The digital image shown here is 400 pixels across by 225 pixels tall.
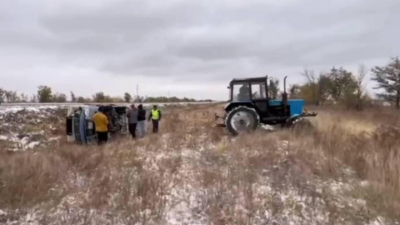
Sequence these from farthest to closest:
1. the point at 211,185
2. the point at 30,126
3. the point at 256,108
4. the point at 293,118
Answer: the point at 30,126
the point at 256,108
the point at 293,118
the point at 211,185

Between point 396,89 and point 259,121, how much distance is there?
3921cm

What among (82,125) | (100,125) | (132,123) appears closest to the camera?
(100,125)

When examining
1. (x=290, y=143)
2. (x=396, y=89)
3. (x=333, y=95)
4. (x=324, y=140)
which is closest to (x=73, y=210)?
(x=290, y=143)

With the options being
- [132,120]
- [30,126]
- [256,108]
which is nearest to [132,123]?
[132,120]

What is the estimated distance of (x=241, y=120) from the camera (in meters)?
11.8

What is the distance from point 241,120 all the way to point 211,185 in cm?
585

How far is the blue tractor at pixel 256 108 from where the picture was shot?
38.3 feet

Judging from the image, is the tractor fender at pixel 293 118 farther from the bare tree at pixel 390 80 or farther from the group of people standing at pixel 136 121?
the bare tree at pixel 390 80

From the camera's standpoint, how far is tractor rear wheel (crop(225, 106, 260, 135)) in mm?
11531

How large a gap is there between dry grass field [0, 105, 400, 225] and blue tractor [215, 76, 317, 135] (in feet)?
9.31

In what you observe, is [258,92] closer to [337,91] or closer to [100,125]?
[100,125]

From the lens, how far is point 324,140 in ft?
29.3

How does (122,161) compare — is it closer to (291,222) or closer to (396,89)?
(291,222)

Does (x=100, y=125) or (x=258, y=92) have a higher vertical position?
(x=258, y=92)
